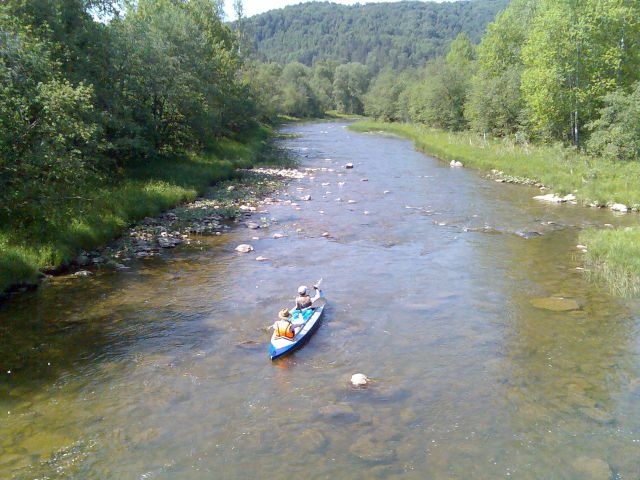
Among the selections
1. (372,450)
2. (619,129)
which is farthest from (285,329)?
(619,129)

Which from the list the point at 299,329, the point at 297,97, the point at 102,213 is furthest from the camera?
the point at 297,97

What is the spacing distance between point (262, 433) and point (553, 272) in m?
12.5

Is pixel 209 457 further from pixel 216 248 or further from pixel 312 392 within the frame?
pixel 216 248

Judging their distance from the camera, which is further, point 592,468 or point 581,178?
point 581,178

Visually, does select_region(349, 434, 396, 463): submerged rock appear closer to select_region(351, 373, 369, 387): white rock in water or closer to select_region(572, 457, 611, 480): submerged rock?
select_region(351, 373, 369, 387): white rock in water

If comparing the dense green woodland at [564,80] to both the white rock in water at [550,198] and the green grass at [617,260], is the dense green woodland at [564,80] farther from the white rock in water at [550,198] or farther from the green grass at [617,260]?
the green grass at [617,260]

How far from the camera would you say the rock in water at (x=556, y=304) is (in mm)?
14961

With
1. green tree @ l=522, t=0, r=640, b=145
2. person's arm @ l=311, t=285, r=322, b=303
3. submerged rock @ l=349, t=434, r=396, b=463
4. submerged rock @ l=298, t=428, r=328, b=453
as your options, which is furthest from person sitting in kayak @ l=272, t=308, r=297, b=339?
green tree @ l=522, t=0, r=640, b=145

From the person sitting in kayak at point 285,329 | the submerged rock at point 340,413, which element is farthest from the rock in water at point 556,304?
the submerged rock at point 340,413

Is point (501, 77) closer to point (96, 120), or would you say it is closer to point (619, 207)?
point (619, 207)

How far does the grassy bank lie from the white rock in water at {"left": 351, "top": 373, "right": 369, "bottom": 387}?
33.8ft

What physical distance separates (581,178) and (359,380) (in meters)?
24.5

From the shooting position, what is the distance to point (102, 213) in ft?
70.2

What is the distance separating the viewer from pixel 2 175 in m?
14.1
